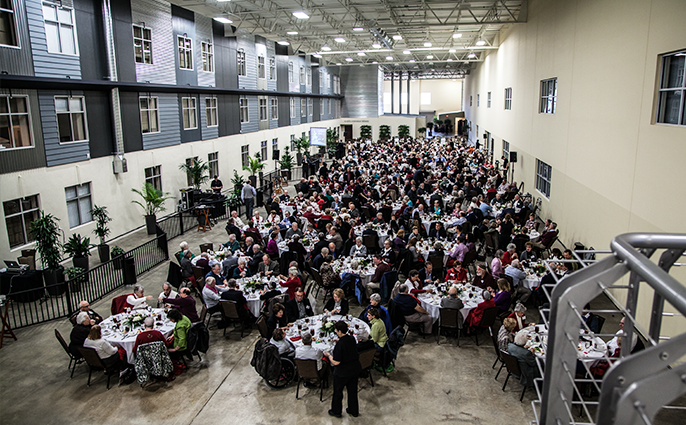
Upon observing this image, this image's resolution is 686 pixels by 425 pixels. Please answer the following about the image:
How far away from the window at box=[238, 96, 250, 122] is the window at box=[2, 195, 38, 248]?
52.1 feet

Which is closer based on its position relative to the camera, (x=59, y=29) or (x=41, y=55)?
(x=41, y=55)

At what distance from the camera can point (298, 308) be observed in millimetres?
9570

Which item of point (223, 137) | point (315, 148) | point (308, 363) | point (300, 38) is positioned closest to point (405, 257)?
point (308, 363)

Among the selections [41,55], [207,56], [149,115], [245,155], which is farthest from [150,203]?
[245,155]

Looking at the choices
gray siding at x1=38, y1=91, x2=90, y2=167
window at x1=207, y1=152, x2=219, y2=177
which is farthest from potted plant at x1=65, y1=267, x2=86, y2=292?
window at x1=207, y1=152, x2=219, y2=177

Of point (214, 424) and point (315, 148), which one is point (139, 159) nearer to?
point (214, 424)

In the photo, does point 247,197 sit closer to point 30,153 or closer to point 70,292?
point 30,153

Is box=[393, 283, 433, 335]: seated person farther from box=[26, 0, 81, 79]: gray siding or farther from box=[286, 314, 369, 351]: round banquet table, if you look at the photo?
box=[26, 0, 81, 79]: gray siding

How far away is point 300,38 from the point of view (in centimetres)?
3250

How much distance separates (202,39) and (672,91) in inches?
840

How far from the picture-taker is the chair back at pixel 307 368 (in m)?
7.73

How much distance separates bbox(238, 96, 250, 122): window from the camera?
95.0ft

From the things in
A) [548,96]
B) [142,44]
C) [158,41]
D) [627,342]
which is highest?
[158,41]

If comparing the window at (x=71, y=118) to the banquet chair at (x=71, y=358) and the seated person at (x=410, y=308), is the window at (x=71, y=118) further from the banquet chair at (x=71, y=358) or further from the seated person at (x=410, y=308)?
the seated person at (x=410, y=308)
